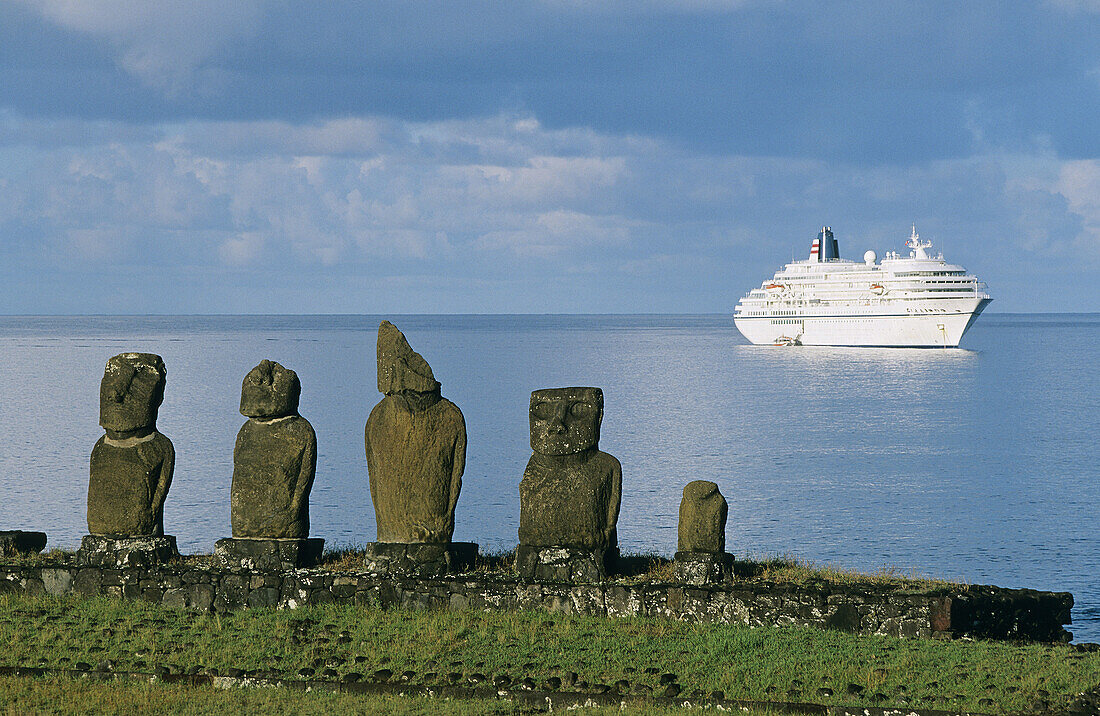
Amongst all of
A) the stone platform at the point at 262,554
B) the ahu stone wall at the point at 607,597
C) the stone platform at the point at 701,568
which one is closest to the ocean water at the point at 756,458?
the ahu stone wall at the point at 607,597

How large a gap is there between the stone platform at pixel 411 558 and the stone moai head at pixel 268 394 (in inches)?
70.6

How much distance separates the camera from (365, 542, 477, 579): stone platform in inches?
514

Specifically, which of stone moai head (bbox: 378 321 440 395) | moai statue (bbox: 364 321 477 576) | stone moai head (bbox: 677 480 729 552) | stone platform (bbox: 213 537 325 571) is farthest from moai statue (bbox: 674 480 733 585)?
stone platform (bbox: 213 537 325 571)

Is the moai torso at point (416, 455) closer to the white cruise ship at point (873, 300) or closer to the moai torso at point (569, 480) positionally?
the moai torso at point (569, 480)

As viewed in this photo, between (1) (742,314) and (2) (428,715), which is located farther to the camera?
(1) (742,314)

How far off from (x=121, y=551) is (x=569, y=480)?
4.91m

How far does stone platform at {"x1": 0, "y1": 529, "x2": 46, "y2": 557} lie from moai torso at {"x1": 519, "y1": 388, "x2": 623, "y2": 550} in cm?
591

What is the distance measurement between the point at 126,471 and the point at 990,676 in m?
9.00

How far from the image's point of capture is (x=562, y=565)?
1284 centimetres

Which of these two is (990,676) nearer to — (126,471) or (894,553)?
(126,471)

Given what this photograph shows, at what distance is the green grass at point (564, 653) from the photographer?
9984 millimetres

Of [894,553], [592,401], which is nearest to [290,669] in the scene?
[592,401]

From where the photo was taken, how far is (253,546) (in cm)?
1338

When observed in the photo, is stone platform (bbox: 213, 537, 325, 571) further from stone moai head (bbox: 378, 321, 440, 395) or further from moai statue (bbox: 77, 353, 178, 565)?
stone moai head (bbox: 378, 321, 440, 395)
